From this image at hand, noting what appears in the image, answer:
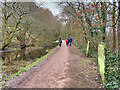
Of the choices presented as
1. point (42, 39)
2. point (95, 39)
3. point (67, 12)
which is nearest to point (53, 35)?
point (42, 39)

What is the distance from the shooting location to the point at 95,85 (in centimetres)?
345

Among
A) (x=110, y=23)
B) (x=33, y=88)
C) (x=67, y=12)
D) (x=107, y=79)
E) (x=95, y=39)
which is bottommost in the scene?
(x=33, y=88)

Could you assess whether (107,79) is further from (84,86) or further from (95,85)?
(84,86)

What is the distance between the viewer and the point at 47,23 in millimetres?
26406

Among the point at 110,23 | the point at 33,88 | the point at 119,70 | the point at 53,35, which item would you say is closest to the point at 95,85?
the point at 119,70

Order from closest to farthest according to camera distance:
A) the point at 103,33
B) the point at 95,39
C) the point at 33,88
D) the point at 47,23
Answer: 1. the point at 33,88
2. the point at 103,33
3. the point at 95,39
4. the point at 47,23

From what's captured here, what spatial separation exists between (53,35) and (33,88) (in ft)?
92.1

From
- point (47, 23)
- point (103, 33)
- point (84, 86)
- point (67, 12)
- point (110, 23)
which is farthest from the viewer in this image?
point (47, 23)

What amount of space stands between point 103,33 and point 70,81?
4.09 metres

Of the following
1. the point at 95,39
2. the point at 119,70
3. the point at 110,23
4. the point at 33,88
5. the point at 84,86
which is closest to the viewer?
the point at 119,70

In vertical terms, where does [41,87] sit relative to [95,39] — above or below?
below

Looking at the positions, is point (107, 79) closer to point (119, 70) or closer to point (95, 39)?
point (119, 70)

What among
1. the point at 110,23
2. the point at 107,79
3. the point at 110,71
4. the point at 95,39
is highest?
the point at 110,23

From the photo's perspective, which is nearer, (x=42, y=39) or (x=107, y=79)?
(x=107, y=79)
